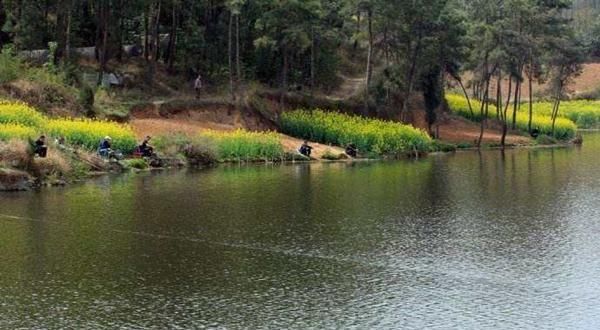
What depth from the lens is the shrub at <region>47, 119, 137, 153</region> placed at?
44.3 metres

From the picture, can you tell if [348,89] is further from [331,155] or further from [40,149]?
[40,149]

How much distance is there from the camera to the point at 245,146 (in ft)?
170

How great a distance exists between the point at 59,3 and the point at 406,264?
38.4 meters

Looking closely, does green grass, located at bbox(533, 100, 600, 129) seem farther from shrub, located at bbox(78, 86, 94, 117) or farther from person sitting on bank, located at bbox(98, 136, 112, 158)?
person sitting on bank, located at bbox(98, 136, 112, 158)

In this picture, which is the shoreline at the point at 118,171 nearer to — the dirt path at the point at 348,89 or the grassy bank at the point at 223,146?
the grassy bank at the point at 223,146

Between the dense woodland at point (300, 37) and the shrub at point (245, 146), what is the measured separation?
743cm

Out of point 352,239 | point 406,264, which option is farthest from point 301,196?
point 406,264

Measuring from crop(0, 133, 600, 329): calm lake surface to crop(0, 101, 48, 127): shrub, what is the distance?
6.81 m

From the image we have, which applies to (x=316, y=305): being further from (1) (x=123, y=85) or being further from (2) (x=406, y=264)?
(1) (x=123, y=85)

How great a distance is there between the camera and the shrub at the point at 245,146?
168ft

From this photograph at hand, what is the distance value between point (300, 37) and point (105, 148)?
1775 cm

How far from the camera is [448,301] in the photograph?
1900cm

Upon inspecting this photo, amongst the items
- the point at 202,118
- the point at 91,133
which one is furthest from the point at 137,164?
Result: the point at 202,118

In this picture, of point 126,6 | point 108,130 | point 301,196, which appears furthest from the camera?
point 126,6
